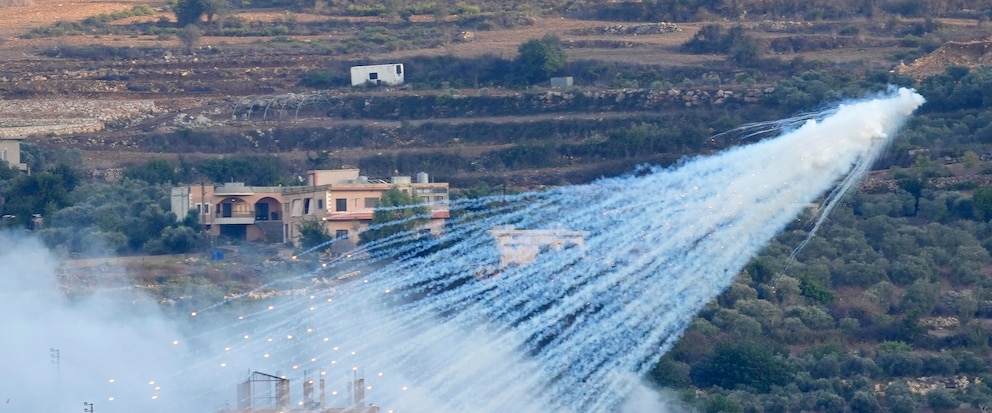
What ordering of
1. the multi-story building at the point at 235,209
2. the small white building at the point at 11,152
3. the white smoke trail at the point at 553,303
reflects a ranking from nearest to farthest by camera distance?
the white smoke trail at the point at 553,303
the multi-story building at the point at 235,209
the small white building at the point at 11,152

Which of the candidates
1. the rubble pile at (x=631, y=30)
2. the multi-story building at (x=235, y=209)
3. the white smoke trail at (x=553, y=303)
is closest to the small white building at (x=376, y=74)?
the rubble pile at (x=631, y=30)

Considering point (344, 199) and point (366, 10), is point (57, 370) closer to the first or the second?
point (344, 199)

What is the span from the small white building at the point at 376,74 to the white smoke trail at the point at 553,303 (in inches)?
873

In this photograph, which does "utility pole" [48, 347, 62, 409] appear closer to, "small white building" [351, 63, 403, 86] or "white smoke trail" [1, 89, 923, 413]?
"white smoke trail" [1, 89, 923, 413]

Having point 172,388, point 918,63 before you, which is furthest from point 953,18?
point 172,388

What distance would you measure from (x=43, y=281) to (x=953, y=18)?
107 feet

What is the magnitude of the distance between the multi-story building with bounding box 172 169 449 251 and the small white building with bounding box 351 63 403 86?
35.6ft

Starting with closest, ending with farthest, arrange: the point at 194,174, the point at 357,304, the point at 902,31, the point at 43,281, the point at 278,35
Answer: the point at 357,304
the point at 43,281
the point at 194,174
the point at 902,31
the point at 278,35

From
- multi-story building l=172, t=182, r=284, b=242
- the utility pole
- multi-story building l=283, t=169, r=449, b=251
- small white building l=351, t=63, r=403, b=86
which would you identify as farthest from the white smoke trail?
small white building l=351, t=63, r=403, b=86

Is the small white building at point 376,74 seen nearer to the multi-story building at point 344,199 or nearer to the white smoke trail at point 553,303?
the multi-story building at point 344,199

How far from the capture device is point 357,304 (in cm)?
4662

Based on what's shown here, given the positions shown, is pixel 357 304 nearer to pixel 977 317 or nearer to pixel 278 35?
pixel 977 317

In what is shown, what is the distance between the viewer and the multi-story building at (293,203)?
5553 centimetres

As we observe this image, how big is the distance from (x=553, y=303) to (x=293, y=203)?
1284cm
